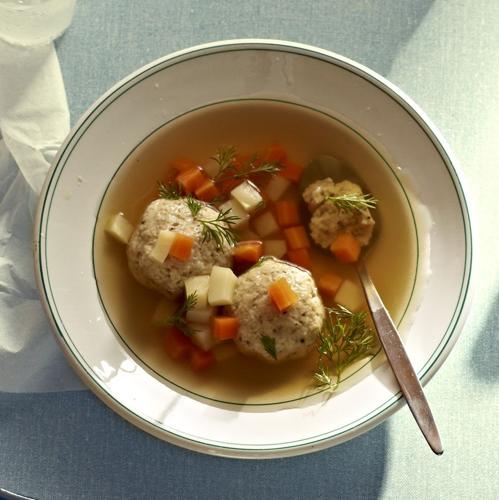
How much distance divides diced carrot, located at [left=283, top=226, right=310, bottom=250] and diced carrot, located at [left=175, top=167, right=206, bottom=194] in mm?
333

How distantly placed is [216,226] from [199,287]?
0.20 m

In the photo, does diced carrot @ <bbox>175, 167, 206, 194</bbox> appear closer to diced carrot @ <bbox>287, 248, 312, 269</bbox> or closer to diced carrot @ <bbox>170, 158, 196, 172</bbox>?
diced carrot @ <bbox>170, 158, 196, 172</bbox>

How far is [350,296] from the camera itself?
2348mm

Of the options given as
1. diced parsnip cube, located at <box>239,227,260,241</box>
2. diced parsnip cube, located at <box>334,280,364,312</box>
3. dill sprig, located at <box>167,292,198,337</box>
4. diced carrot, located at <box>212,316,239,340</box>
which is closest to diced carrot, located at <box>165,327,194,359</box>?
dill sprig, located at <box>167,292,198,337</box>

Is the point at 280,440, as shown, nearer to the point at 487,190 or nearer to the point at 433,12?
the point at 487,190

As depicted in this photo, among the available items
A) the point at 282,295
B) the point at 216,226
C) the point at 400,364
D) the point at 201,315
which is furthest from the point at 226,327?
the point at 400,364

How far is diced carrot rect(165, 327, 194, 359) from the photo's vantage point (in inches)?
89.4

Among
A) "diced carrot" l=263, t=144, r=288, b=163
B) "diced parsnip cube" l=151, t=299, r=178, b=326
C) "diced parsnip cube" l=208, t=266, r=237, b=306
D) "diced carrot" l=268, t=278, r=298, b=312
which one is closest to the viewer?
"diced carrot" l=268, t=278, r=298, b=312

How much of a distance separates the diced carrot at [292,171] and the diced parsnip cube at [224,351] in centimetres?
59

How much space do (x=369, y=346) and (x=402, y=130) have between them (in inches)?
25.6

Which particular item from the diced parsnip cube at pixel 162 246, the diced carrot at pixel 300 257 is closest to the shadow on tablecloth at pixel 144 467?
the diced parsnip cube at pixel 162 246

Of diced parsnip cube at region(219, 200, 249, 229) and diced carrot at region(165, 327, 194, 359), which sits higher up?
diced parsnip cube at region(219, 200, 249, 229)

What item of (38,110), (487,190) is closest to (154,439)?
(38,110)

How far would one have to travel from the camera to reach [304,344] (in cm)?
214
